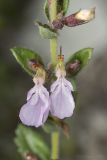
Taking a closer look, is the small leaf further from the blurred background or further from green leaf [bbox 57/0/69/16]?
the blurred background

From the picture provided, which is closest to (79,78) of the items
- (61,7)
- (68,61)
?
(68,61)

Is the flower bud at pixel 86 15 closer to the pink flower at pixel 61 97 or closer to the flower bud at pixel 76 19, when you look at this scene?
the flower bud at pixel 76 19

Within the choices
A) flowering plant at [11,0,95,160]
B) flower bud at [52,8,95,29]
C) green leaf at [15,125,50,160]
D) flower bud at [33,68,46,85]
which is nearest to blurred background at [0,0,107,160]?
green leaf at [15,125,50,160]

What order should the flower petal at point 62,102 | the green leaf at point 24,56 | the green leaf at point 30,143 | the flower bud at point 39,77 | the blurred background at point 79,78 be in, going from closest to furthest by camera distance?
the flower petal at point 62,102 → the flower bud at point 39,77 → the green leaf at point 24,56 → the green leaf at point 30,143 → the blurred background at point 79,78

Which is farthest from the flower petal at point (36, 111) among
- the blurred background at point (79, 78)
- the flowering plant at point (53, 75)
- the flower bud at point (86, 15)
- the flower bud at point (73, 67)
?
the blurred background at point (79, 78)

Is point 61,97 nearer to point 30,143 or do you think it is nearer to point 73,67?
point 73,67

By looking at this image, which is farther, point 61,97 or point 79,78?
point 79,78
